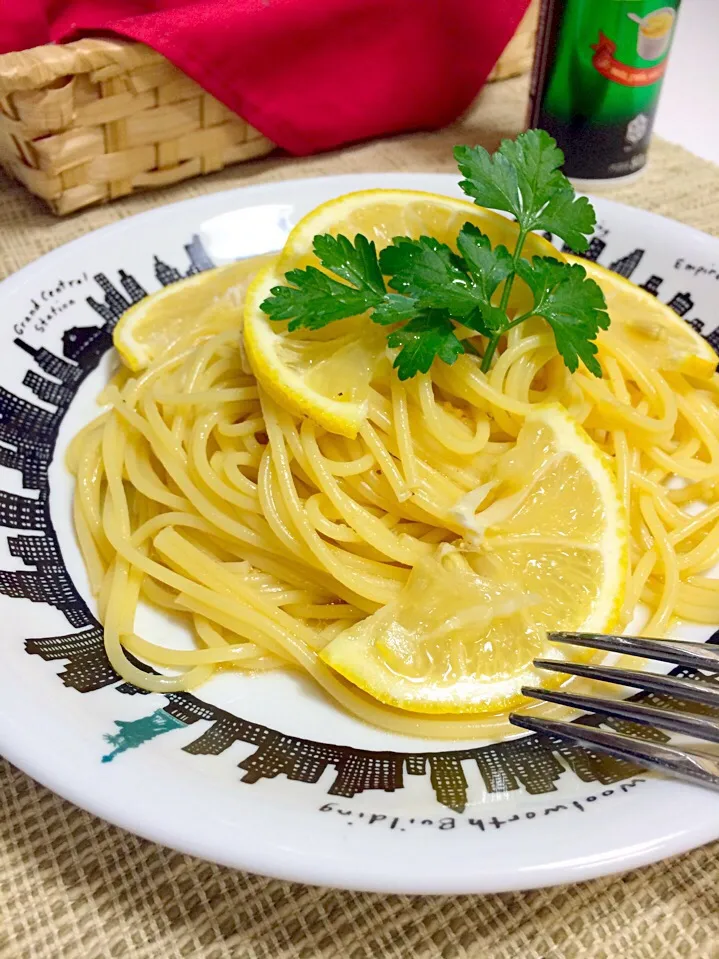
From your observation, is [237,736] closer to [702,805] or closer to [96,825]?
[96,825]

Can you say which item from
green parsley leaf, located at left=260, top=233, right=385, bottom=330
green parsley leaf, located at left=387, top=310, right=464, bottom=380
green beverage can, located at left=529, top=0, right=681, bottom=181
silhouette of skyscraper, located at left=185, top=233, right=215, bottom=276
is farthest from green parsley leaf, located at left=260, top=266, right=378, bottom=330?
green beverage can, located at left=529, top=0, right=681, bottom=181

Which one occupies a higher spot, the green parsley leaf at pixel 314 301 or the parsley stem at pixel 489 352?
the green parsley leaf at pixel 314 301

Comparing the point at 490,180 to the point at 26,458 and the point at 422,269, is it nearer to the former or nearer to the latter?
the point at 422,269

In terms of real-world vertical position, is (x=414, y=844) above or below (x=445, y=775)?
above

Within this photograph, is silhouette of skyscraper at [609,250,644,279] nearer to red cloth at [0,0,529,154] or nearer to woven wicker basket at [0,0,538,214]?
red cloth at [0,0,529,154]

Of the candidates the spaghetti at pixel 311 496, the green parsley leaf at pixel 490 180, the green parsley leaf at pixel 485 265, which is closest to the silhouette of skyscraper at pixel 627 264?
the spaghetti at pixel 311 496

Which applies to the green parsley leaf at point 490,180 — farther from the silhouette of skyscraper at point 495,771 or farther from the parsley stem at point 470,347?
the silhouette of skyscraper at point 495,771

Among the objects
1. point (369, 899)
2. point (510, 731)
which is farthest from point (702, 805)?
point (369, 899)
